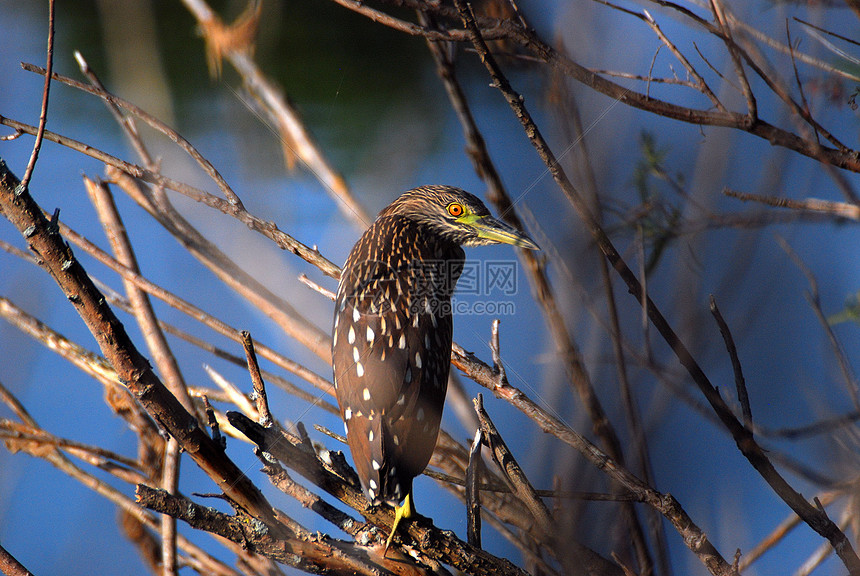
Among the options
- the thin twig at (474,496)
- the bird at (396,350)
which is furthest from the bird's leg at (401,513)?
the thin twig at (474,496)

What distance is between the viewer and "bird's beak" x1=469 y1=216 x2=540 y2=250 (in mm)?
1878

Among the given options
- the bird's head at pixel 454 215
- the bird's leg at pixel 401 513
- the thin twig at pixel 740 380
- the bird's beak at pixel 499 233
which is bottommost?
the bird's leg at pixel 401 513

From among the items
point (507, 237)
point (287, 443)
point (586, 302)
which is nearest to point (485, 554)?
point (287, 443)

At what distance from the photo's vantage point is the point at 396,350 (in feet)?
5.66

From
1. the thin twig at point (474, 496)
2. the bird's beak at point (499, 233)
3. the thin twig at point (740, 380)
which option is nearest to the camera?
the thin twig at point (740, 380)

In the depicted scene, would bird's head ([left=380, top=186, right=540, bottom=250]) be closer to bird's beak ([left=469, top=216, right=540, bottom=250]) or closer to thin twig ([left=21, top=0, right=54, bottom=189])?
bird's beak ([left=469, top=216, right=540, bottom=250])

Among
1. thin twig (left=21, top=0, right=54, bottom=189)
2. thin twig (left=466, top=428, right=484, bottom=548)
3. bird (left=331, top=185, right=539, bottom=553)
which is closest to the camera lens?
thin twig (left=21, top=0, right=54, bottom=189)

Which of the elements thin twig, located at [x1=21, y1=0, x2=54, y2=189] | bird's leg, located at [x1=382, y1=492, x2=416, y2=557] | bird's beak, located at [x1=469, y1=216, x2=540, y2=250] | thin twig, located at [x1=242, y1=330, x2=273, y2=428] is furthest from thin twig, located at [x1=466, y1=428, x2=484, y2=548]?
thin twig, located at [x1=21, y1=0, x2=54, y2=189]

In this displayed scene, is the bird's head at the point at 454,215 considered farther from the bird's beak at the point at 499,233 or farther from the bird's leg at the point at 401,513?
the bird's leg at the point at 401,513

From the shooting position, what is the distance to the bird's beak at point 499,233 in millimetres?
1878

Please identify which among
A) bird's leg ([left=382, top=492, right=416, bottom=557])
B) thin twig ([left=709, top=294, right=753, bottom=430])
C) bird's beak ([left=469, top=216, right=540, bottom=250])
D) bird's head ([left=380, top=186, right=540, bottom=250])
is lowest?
bird's leg ([left=382, top=492, right=416, bottom=557])

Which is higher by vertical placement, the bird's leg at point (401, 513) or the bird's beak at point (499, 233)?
the bird's beak at point (499, 233)

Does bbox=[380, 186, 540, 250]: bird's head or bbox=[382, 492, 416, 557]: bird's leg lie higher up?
bbox=[380, 186, 540, 250]: bird's head

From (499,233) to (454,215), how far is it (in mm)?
272
